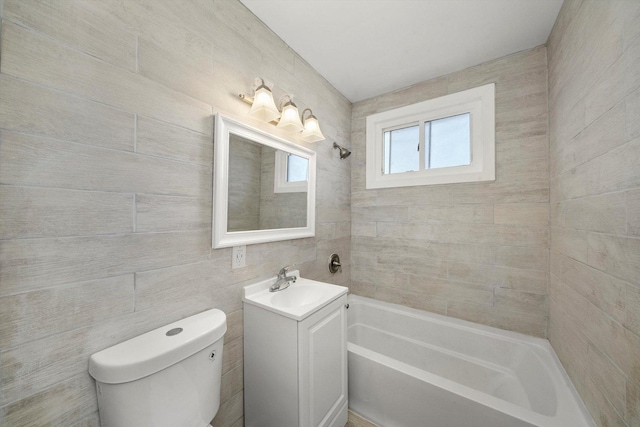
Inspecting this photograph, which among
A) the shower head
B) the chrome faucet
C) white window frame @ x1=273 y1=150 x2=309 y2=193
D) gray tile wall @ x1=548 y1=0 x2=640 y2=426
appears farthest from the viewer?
the shower head

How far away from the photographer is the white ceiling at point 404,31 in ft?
4.25

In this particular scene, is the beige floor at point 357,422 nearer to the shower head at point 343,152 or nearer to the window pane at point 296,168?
the window pane at point 296,168

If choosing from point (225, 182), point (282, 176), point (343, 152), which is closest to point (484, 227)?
point (343, 152)

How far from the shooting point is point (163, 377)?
2.55 feet

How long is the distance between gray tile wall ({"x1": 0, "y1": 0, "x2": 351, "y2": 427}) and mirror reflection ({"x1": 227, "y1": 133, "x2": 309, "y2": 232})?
0.15 metres

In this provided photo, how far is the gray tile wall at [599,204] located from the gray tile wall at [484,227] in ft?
0.65

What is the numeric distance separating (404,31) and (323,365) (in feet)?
7.02

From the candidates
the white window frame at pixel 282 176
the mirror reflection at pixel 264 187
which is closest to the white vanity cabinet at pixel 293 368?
the mirror reflection at pixel 264 187

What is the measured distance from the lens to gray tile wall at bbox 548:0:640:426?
30.2 inches

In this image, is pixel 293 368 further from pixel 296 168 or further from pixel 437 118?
pixel 437 118

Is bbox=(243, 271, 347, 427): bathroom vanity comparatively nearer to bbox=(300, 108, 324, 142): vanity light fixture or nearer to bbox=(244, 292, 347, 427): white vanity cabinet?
bbox=(244, 292, 347, 427): white vanity cabinet

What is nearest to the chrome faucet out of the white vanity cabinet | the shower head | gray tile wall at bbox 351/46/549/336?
the white vanity cabinet

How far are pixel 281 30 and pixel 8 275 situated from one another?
69.2 inches

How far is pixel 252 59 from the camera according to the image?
4.41 ft
